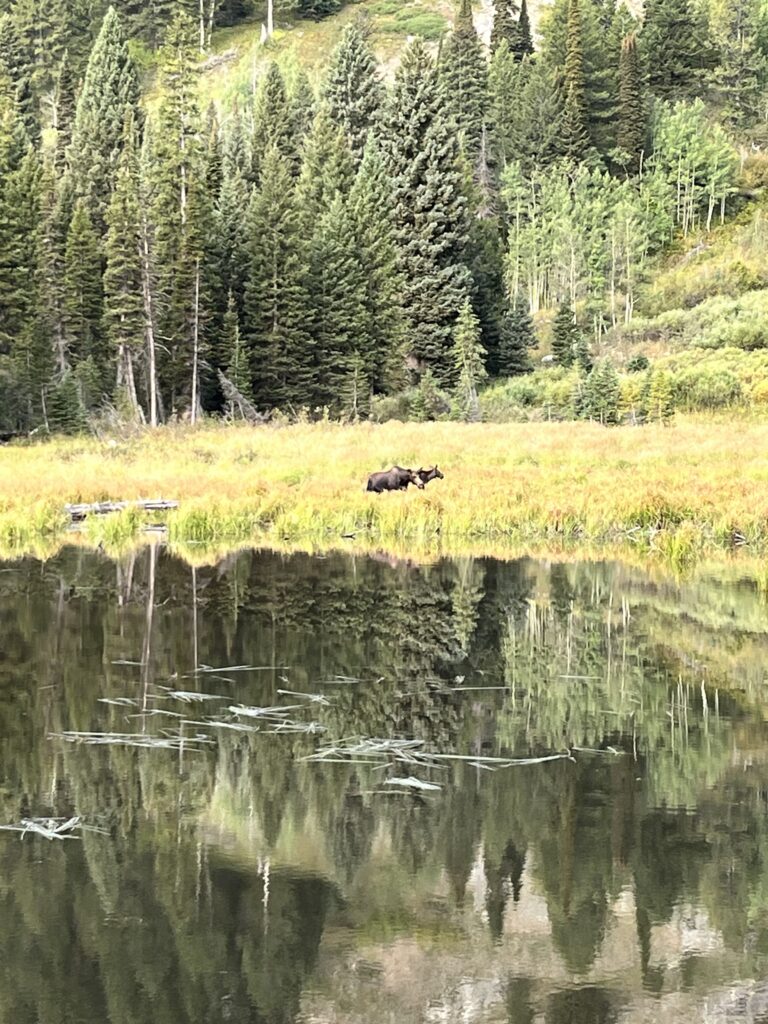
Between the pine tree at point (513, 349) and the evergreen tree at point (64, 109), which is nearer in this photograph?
the pine tree at point (513, 349)

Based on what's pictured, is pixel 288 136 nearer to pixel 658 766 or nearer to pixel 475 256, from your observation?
pixel 475 256

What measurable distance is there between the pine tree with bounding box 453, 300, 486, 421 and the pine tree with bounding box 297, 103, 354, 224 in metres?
8.49

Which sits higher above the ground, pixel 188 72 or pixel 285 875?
pixel 188 72

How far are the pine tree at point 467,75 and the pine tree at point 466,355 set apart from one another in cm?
3461

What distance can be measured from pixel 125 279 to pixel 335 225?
1107 cm

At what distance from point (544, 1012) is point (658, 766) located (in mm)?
3447

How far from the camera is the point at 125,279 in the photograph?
47438 mm

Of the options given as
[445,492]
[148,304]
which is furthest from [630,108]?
[445,492]

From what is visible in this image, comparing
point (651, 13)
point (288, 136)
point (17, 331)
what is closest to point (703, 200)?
point (651, 13)

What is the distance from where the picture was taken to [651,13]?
330 ft

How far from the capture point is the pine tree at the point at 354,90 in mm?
75562

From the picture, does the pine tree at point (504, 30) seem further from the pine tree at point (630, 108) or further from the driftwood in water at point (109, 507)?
the driftwood in water at point (109, 507)

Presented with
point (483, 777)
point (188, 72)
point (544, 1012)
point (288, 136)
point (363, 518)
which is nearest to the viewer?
point (544, 1012)

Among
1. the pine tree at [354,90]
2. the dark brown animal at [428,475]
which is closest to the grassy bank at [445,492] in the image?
the dark brown animal at [428,475]
